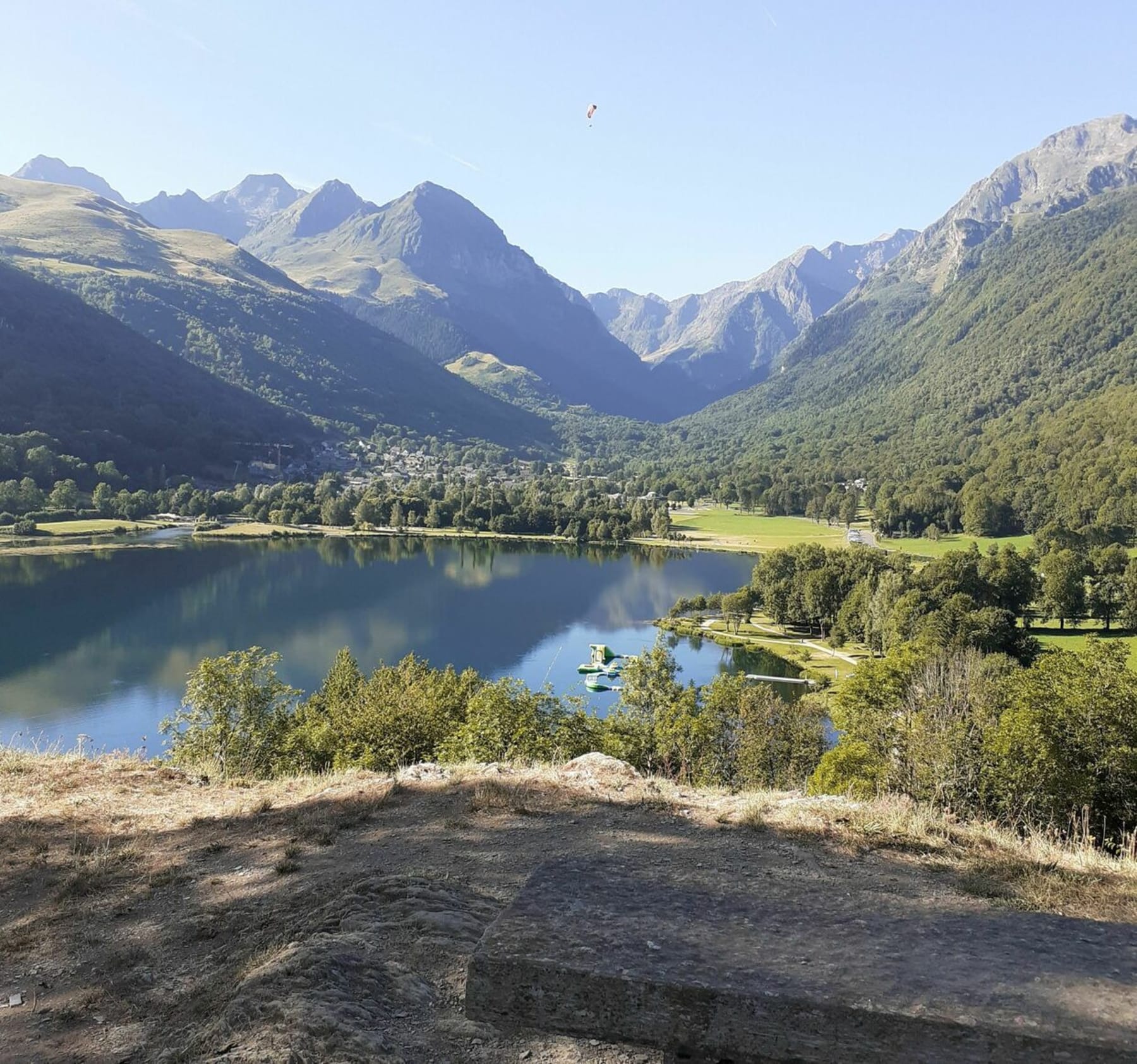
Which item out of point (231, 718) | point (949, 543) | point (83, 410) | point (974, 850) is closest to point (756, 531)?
point (949, 543)

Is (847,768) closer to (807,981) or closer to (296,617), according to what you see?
(807,981)

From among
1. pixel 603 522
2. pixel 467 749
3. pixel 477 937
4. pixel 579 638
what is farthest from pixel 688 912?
pixel 603 522

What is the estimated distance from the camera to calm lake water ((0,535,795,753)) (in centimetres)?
6094

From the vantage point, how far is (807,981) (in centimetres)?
348

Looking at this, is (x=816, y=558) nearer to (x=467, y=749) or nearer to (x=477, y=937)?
(x=467, y=749)

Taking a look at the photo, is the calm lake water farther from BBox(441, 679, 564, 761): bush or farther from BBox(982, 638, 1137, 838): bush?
BBox(982, 638, 1137, 838): bush

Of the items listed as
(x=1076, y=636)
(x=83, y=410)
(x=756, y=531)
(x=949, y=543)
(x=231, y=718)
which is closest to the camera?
(x=231, y=718)

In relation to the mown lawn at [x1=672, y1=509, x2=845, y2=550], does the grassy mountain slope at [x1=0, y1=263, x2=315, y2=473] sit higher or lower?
higher

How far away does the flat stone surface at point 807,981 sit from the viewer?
320cm

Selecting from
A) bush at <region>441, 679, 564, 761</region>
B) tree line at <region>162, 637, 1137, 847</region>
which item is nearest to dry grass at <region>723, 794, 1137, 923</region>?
tree line at <region>162, 637, 1137, 847</region>

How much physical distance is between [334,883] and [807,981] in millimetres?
6419

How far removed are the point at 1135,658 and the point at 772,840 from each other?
72332 mm

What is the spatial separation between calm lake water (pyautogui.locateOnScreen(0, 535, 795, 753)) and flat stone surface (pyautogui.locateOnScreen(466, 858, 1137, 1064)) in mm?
43617

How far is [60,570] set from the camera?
106 metres
